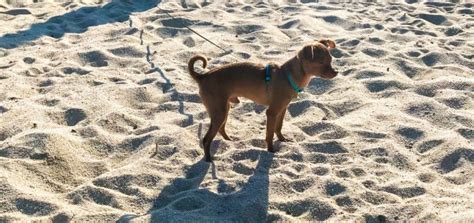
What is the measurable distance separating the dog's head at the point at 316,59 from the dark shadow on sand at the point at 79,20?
14.4 ft

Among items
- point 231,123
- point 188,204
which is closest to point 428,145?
point 231,123

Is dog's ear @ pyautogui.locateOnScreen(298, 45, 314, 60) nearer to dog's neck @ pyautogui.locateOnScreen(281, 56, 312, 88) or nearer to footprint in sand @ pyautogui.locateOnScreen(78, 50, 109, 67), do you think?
dog's neck @ pyautogui.locateOnScreen(281, 56, 312, 88)

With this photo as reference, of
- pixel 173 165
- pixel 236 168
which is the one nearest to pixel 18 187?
pixel 173 165

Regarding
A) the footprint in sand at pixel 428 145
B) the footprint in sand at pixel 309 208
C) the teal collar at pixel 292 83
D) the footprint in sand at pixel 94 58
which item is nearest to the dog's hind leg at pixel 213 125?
the teal collar at pixel 292 83

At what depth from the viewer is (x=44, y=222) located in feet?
12.2

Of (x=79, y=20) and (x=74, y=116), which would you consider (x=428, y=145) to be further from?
(x=79, y=20)

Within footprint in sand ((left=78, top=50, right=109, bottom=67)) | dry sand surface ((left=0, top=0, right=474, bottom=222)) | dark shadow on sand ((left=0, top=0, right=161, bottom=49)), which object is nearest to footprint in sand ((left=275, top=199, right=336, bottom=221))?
dry sand surface ((left=0, top=0, right=474, bottom=222))

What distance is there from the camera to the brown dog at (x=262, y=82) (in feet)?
15.5

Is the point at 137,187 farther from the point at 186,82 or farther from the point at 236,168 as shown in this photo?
the point at 186,82

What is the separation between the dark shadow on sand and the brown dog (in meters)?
3.89

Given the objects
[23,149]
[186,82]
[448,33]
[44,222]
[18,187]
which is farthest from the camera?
[448,33]

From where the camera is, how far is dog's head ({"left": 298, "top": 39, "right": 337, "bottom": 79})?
4.78 metres

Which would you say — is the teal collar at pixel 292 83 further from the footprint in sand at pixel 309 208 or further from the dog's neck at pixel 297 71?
the footprint in sand at pixel 309 208

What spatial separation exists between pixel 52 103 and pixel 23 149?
115 cm
